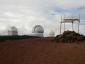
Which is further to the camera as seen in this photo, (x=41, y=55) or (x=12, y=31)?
(x=12, y=31)

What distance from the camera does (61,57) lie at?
2133cm

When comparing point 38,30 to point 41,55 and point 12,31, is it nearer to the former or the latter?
point 12,31

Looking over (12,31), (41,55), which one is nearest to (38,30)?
(12,31)

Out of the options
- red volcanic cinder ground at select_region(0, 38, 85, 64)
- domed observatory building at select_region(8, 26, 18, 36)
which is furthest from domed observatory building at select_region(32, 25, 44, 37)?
red volcanic cinder ground at select_region(0, 38, 85, 64)

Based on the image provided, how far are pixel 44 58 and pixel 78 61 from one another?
3109 mm

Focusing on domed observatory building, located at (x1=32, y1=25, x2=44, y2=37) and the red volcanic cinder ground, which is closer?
the red volcanic cinder ground

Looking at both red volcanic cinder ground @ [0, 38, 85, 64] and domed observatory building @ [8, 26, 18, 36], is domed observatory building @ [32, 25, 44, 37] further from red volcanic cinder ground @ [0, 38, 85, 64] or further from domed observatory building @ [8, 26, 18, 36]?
red volcanic cinder ground @ [0, 38, 85, 64]

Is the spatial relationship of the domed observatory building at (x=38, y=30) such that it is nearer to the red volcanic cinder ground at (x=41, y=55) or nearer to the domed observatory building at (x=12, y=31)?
the domed observatory building at (x=12, y=31)

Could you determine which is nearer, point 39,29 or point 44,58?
point 44,58

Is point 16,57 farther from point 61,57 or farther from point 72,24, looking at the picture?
point 72,24

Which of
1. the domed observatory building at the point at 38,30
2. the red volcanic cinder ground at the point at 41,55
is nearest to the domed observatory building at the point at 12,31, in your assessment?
the domed observatory building at the point at 38,30

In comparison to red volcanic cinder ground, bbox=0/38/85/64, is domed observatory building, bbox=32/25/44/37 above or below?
above

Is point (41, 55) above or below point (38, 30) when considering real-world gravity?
below

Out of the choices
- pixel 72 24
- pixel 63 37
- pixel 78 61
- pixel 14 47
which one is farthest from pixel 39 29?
pixel 78 61
